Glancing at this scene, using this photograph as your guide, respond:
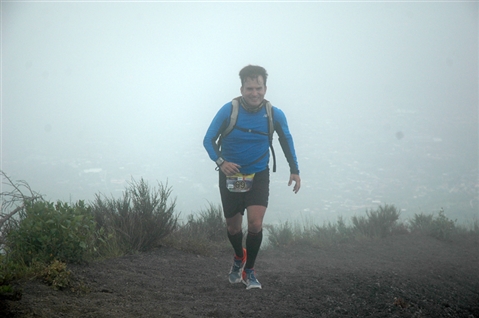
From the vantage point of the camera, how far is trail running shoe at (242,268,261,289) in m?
5.31

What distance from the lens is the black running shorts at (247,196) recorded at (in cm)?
520

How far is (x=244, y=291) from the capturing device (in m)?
5.20

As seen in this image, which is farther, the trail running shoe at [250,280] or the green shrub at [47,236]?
the trail running shoe at [250,280]

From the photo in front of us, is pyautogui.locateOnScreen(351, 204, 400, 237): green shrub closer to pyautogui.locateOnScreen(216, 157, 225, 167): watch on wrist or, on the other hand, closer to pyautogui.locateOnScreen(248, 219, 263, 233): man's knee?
pyautogui.locateOnScreen(248, 219, 263, 233): man's knee

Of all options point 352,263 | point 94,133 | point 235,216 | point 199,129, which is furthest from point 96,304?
point 94,133

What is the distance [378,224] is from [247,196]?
24.2 feet

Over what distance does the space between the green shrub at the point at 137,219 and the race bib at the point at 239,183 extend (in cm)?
220

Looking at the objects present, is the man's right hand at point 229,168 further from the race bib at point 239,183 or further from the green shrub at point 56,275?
the green shrub at point 56,275

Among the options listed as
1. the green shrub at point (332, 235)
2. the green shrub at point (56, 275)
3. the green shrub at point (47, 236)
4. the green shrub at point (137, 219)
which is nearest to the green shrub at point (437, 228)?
the green shrub at point (332, 235)

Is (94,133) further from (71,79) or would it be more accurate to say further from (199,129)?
(71,79)

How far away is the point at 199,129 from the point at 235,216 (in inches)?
2029

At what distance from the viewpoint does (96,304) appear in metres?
4.01

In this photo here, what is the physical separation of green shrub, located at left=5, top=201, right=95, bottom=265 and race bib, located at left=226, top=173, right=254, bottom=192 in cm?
164

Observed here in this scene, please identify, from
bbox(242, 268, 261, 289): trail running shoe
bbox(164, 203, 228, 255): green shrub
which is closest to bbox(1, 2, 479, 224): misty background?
bbox(164, 203, 228, 255): green shrub
